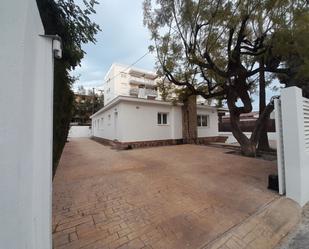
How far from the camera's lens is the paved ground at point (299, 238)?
96.2 inches

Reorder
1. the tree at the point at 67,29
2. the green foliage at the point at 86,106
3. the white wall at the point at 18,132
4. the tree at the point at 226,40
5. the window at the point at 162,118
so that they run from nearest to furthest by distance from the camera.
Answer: the white wall at the point at 18,132 → the tree at the point at 67,29 → the tree at the point at 226,40 → the window at the point at 162,118 → the green foliage at the point at 86,106

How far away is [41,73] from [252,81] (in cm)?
1174

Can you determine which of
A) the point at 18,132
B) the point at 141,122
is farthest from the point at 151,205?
the point at 141,122

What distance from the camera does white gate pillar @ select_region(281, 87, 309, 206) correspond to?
3.54 m

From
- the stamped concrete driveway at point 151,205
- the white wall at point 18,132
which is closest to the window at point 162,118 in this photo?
the stamped concrete driveway at point 151,205

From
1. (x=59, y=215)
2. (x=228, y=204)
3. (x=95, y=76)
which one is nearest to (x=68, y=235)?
(x=59, y=215)

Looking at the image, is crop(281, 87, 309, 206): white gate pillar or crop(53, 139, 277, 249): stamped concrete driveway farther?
crop(281, 87, 309, 206): white gate pillar

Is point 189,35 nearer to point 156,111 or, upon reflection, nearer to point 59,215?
point 156,111

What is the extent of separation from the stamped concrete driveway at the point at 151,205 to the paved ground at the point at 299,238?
1.91 ft

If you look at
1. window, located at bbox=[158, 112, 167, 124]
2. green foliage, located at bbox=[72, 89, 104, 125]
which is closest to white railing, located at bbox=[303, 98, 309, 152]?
window, located at bbox=[158, 112, 167, 124]

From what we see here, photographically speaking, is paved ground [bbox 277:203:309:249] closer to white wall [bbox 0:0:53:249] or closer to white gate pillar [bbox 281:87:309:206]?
white gate pillar [bbox 281:87:309:206]

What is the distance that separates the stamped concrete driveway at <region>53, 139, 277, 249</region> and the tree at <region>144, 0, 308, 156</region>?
4.59 metres

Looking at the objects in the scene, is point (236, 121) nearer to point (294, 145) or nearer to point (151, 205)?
point (294, 145)

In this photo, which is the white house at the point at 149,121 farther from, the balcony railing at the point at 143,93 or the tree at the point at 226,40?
the balcony railing at the point at 143,93
